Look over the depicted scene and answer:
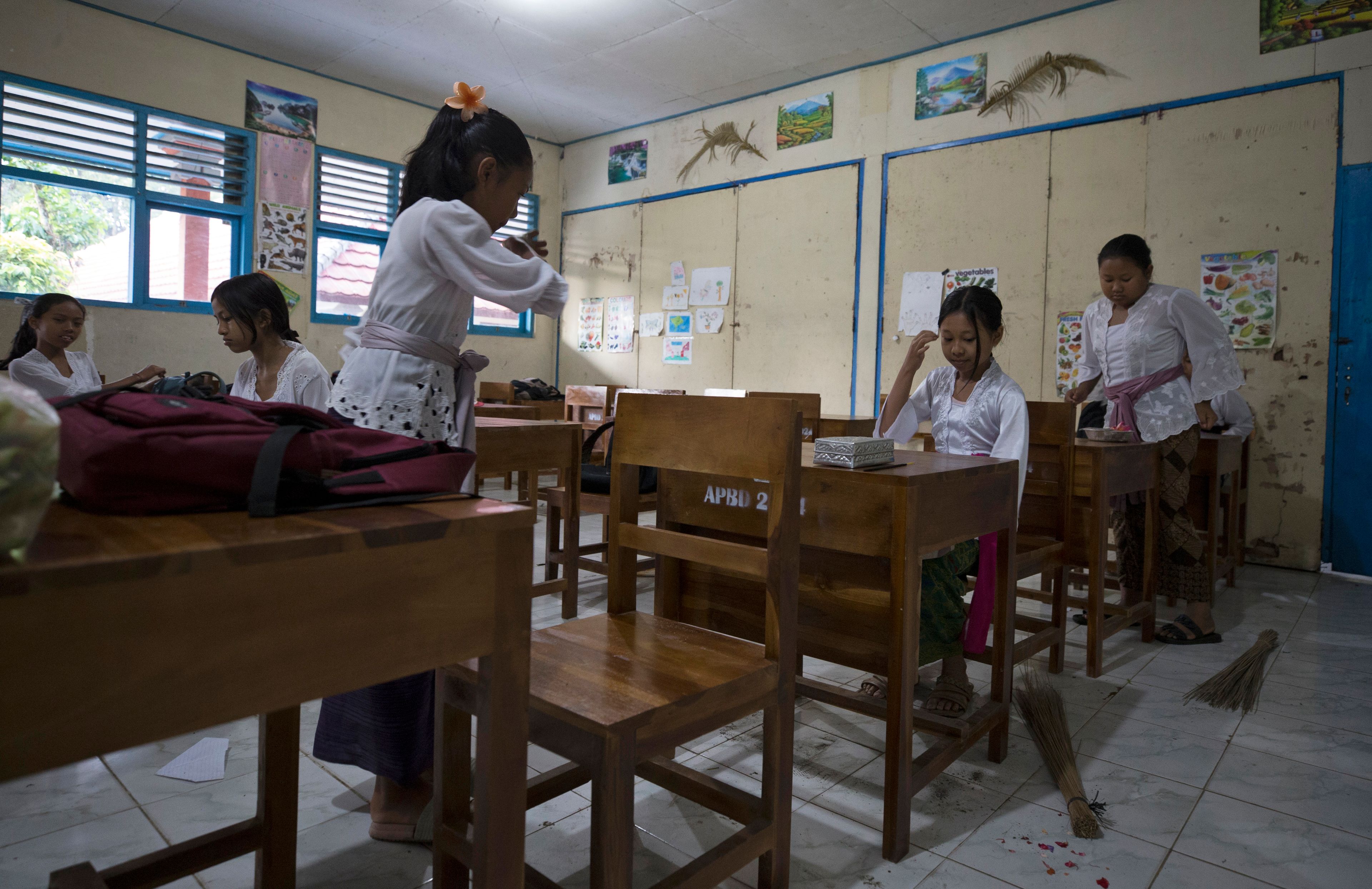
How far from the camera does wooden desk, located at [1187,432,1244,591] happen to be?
10.1 ft

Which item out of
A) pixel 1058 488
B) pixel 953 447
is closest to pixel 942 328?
pixel 953 447

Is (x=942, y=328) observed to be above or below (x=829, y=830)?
above

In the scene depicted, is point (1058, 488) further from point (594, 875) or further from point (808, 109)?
point (808, 109)

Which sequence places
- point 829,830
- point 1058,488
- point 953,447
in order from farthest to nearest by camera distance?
1. point 1058,488
2. point 953,447
3. point 829,830

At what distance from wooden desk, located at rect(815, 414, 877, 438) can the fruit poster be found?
130cm

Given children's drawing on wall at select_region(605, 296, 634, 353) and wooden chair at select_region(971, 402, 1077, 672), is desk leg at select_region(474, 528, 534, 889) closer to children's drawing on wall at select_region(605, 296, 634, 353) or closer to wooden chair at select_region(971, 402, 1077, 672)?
wooden chair at select_region(971, 402, 1077, 672)

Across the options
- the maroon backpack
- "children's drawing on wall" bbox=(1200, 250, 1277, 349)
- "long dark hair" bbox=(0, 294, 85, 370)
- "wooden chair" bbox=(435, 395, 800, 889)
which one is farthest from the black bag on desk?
the maroon backpack

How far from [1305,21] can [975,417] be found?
11.5ft

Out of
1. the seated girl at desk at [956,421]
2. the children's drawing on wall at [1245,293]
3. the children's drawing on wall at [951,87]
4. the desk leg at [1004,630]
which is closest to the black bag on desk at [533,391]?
the children's drawing on wall at [951,87]

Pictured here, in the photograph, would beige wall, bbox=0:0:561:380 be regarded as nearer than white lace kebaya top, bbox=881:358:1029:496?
No

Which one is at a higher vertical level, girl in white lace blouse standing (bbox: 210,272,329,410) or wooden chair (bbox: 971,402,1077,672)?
girl in white lace blouse standing (bbox: 210,272,329,410)

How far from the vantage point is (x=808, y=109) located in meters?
5.85

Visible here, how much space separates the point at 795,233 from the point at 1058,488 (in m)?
3.87

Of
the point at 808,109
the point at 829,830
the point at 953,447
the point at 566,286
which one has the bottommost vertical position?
the point at 829,830
